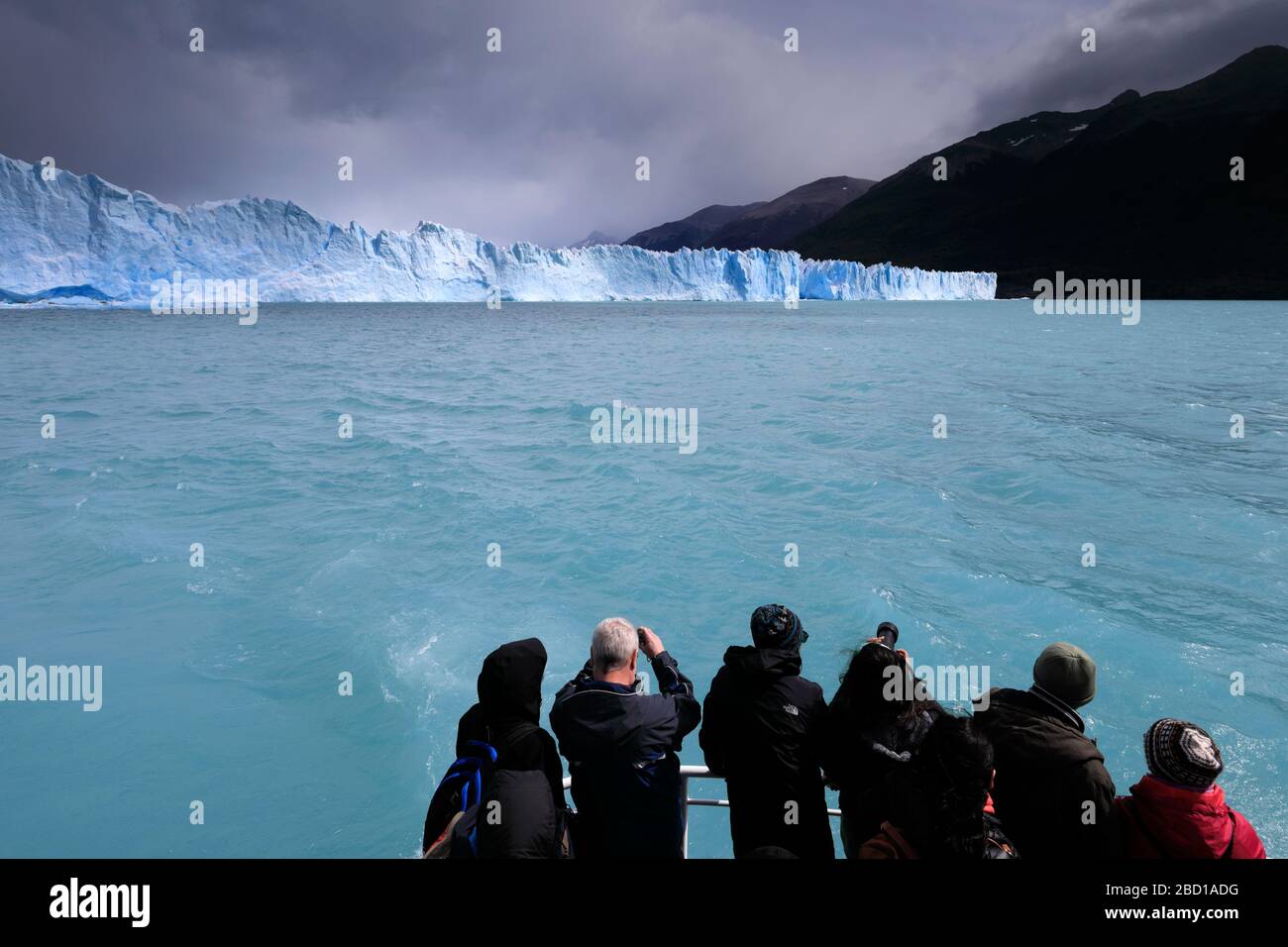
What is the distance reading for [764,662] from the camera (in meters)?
2.98

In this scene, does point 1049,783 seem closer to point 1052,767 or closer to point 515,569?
point 1052,767

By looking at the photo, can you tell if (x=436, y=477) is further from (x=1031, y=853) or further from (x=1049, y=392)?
(x=1049, y=392)

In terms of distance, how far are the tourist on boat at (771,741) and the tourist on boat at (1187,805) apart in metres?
1.14

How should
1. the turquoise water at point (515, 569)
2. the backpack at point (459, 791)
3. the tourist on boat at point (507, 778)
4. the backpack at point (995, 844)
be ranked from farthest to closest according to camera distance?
the turquoise water at point (515, 569) < the backpack at point (459, 791) < the tourist on boat at point (507, 778) < the backpack at point (995, 844)

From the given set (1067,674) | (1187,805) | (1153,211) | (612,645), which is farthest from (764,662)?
(1153,211)

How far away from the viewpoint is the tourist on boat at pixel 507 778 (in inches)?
93.4

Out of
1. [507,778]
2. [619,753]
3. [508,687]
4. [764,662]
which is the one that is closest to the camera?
[507,778]

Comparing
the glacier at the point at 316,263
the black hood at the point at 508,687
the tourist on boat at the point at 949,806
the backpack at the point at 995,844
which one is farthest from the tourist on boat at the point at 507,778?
the glacier at the point at 316,263

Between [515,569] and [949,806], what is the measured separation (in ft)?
22.8

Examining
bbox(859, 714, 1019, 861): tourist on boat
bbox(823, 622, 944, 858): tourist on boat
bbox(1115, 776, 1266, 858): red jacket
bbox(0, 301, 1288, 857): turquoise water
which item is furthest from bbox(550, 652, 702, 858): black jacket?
bbox(0, 301, 1288, 857): turquoise water

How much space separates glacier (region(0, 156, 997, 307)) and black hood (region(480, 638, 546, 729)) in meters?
82.4

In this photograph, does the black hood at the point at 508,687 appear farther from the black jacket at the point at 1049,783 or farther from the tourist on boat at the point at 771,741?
the black jacket at the point at 1049,783

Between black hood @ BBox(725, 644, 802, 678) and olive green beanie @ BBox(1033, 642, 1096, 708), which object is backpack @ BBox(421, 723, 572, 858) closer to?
black hood @ BBox(725, 644, 802, 678)
